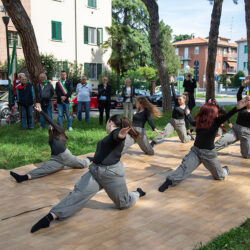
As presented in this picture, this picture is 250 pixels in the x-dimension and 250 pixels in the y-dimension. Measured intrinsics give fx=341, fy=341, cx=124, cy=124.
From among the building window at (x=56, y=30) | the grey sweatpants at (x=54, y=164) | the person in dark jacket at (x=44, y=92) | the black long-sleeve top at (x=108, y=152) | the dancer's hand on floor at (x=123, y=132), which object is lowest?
the grey sweatpants at (x=54, y=164)

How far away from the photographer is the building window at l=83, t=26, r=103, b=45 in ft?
107

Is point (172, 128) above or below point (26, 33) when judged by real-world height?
below

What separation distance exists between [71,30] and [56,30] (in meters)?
1.81

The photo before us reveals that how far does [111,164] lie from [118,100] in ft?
63.1

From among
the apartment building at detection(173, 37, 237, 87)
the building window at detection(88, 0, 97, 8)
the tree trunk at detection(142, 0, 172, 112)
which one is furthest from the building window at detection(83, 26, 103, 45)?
the apartment building at detection(173, 37, 237, 87)

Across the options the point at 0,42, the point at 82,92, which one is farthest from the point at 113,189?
the point at 0,42

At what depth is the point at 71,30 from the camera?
102ft

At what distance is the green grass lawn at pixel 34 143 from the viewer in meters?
7.84

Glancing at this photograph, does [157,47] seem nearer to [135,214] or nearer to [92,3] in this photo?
[135,214]

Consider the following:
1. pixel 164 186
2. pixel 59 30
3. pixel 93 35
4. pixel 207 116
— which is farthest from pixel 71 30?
pixel 164 186

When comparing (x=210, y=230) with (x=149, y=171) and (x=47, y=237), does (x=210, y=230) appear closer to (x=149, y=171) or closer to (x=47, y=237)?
(x=47, y=237)

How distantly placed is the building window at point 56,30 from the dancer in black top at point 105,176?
27199 millimetres

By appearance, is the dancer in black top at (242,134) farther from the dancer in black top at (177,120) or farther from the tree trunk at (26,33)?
the tree trunk at (26,33)

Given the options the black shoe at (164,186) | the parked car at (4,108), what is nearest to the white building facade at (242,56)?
the parked car at (4,108)
